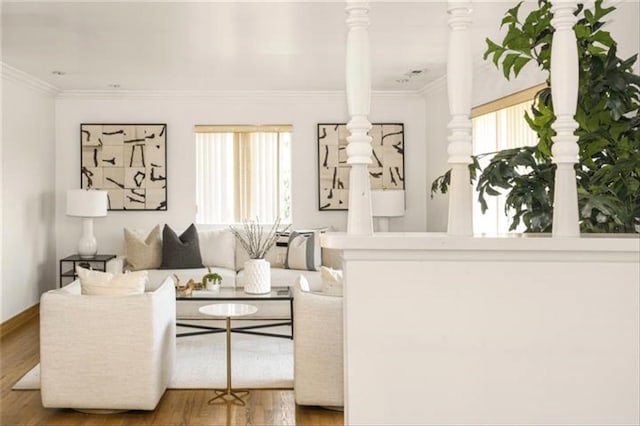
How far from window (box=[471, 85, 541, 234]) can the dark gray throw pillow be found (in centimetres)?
301

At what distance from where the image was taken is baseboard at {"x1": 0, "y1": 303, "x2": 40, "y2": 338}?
5789mm

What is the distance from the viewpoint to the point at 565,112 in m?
1.44

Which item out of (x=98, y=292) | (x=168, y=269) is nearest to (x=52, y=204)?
(x=168, y=269)

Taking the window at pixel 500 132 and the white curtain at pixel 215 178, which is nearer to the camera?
the window at pixel 500 132

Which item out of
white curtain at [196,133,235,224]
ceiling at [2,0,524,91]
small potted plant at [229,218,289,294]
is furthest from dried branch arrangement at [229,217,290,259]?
ceiling at [2,0,524,91]

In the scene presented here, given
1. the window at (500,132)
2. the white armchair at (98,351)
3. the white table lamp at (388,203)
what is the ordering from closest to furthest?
the white armchair at (98,351)
the window at (500,132)
the white table lamp at (388,203)

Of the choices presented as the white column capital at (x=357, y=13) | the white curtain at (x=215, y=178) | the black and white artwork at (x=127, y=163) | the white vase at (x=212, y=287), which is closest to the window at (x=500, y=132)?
the white vase at (x=212, y=287)

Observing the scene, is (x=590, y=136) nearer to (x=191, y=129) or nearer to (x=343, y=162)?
(x=343, y=162)

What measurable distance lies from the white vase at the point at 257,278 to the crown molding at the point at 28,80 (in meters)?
2.98

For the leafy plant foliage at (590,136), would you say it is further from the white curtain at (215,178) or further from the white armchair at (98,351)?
the white curtain at (215,178)

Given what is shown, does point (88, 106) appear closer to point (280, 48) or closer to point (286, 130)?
point (286, 130)

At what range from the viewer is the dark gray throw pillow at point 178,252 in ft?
21.8

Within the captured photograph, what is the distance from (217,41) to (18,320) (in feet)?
11.5

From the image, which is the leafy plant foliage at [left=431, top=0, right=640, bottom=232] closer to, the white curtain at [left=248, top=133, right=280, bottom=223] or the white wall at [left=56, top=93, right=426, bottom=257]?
the white wall at [left=56, top=93, right=426, bottom=257]
